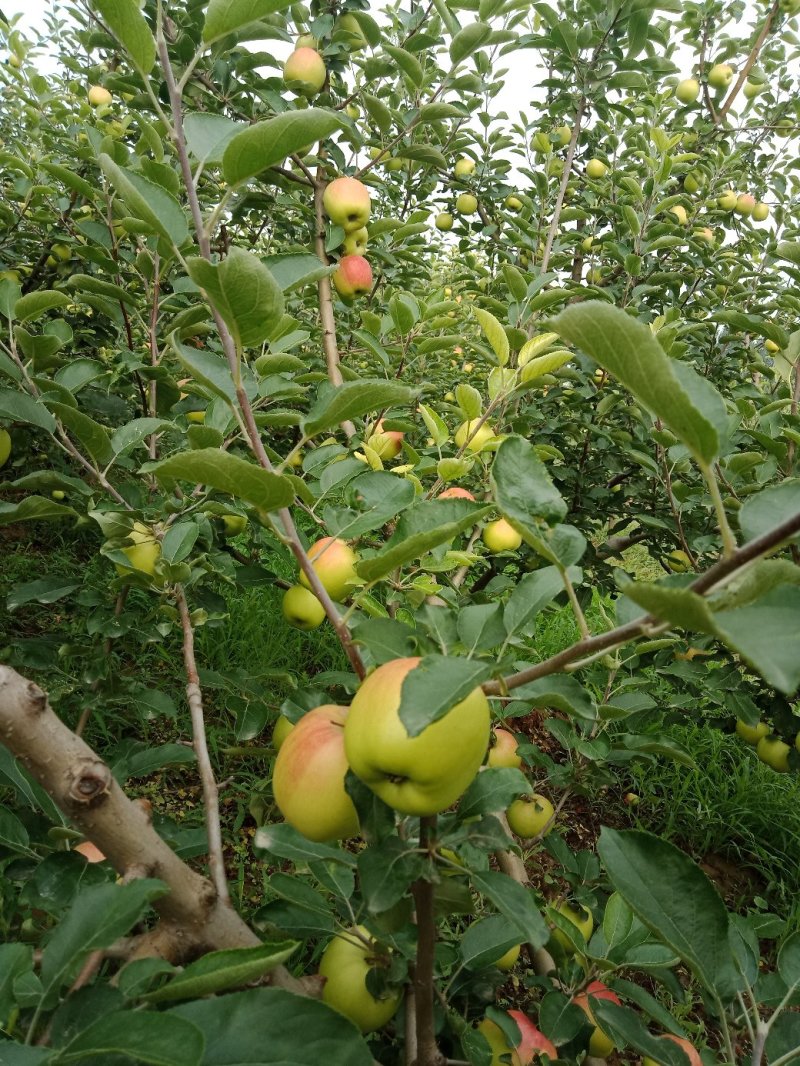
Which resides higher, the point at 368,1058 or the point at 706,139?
the point at 706,139

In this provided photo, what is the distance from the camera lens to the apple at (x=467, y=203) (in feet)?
8.89

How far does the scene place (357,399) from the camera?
70 cm

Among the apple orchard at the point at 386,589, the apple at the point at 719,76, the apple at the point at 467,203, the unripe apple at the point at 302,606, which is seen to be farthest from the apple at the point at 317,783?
the apple at the point at 719,76

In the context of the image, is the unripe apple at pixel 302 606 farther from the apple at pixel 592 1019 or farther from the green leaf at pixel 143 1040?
the green leaf at pixel 143 1040

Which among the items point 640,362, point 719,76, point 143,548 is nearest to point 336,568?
point 143,548

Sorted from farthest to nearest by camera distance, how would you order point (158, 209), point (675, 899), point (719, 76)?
1. point (719, 76)
2. point (158, 209)
3. point (675, 899)

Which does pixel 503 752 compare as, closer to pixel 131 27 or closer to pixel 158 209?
pixel 158 209

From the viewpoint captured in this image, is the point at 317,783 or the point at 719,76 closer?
the point at 317,783

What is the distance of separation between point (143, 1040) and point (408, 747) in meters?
0.24

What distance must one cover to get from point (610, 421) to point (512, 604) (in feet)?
6.36

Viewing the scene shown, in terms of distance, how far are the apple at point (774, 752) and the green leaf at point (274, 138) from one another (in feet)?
6.01

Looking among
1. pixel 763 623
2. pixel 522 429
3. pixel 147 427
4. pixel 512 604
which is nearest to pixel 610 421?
pixel 522 429

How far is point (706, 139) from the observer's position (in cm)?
284

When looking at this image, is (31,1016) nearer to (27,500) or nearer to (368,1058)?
(368,1058)
